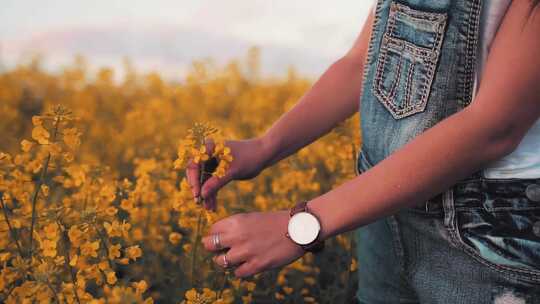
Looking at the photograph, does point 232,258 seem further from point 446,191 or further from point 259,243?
point 446,191

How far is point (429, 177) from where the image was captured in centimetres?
114

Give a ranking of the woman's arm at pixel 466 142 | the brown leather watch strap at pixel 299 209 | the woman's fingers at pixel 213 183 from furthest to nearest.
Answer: the woman's fingers at pixel 213 183
the brown leather watch strap at pixel 299 209
the woman's arm at pixel 466 142

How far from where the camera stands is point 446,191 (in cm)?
129

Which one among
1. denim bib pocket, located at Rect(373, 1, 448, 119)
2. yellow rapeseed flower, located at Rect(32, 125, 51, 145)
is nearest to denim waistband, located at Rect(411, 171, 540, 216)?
denim bib pocket, located at Rect(373, 1, 448, 119)

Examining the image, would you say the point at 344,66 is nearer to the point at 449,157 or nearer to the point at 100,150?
the point at 449,157

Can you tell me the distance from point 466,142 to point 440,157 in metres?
0.05

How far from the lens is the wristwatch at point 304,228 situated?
1.18m

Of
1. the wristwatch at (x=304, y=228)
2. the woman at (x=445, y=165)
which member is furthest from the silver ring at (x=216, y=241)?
the wristwatch at (x=304, y=228)

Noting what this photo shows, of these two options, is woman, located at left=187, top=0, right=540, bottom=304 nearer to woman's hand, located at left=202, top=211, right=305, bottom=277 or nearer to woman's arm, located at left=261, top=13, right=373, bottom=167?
woman's hand, located at left=202, top=211, right=305, bottom=277

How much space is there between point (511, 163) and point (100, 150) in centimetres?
377

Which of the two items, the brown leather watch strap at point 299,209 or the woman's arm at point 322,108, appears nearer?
the brown leather watch strap at point 299,209

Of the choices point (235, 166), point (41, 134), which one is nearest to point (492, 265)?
point (235, 166)

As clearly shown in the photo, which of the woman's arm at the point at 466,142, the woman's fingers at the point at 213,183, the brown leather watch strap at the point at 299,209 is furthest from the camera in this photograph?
the woman's fingers at the point at 213,183

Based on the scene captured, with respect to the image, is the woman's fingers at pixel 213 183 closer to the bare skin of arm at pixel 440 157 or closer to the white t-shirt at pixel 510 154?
the bare skin of arm at pixel 440 157
